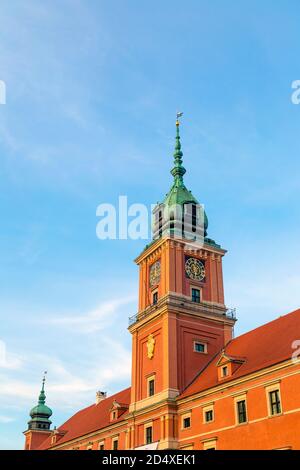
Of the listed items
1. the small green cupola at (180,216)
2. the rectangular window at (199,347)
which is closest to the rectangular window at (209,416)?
the rectangular window at (199,347)

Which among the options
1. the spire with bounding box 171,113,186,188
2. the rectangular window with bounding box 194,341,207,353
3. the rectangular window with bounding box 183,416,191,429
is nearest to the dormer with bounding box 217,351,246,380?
the rectangular window with bounding box 183,416,191,429

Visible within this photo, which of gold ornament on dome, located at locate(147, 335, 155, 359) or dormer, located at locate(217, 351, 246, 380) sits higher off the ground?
gold ornament on dome, located at locate(147, 335, 155, 359)

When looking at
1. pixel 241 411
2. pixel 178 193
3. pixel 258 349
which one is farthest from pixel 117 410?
pixel 178 193

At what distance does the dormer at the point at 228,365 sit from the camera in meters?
35.3

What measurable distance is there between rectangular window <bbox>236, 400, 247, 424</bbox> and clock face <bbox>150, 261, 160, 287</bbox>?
15.1 metres

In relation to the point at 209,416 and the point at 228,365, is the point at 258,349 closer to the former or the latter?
the point at 228,365

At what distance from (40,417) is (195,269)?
1693 inches

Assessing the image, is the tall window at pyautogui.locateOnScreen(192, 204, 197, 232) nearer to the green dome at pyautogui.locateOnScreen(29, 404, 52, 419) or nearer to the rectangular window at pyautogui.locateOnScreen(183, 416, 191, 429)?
the rectangular window at pyautogui.locateOnScreen(183, 416, 191, 429)

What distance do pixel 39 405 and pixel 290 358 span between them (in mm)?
56831

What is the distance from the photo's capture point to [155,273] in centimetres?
4675

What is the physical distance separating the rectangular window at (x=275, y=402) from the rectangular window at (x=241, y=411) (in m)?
2.33

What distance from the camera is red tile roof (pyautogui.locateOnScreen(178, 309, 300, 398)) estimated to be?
32625 mm
